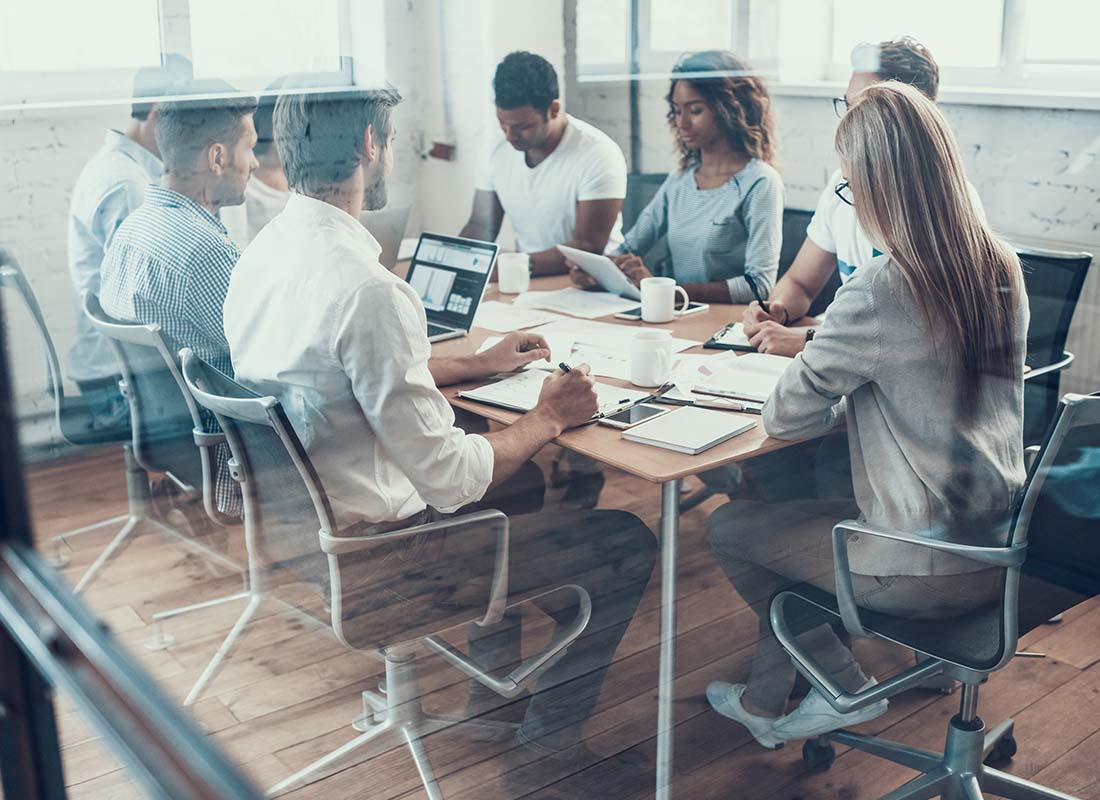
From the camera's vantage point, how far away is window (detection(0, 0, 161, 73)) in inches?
39.2

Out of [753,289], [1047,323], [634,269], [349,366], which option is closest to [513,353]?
[349,366]

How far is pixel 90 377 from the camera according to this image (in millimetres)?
1206

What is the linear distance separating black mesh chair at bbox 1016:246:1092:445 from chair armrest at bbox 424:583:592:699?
562 mm

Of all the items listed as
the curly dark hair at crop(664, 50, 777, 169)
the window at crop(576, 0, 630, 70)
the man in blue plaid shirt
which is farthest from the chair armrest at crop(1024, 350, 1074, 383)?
the man in blue plaid shirt

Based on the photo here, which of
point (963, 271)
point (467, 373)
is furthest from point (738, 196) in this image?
point (963, 271)

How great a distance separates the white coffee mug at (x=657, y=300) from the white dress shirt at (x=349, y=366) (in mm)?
527

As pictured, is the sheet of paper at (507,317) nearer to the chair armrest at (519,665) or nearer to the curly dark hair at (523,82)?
the curly dark hair at (523,82)

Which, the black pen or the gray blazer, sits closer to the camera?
the gray blazer

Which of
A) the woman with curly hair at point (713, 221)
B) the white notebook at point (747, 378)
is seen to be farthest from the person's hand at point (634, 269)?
the white notebook at point (747, 378)

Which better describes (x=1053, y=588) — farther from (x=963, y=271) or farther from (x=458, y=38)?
(x=458, y=38)

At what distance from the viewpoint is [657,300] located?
1575 millimetres

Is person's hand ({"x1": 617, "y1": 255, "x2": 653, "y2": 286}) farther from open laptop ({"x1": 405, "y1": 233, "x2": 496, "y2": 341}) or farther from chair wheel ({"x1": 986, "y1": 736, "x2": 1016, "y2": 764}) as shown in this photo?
chair wheel ({"x1": 986, "y1": 736, "x2": 1016, "y2": 764})

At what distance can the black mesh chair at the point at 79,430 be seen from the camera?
1.06 metres

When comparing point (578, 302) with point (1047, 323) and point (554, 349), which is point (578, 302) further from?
point (1047, 323)
